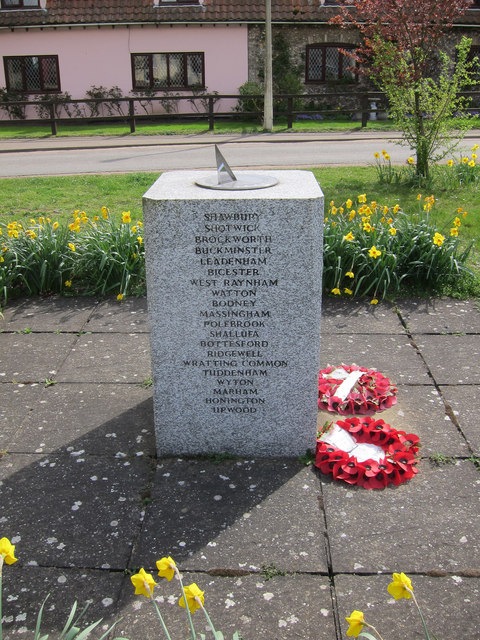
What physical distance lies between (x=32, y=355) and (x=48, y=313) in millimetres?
845

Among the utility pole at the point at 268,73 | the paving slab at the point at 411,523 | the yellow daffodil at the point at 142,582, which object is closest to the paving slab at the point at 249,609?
the paving slab at the point at 411,523

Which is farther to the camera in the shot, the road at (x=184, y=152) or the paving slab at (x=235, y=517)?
the road at (x=184, y=152)

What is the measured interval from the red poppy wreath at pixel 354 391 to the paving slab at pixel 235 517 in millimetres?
598

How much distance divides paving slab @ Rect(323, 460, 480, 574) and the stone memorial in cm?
49

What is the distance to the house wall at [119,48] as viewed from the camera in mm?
22922

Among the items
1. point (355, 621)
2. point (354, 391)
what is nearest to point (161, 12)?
point (354, 391)

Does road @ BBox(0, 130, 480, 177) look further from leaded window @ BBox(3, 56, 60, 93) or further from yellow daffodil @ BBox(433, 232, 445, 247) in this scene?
yellow daffodil @ BBox(433, 232, 445, 247)

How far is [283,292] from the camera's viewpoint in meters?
3.20

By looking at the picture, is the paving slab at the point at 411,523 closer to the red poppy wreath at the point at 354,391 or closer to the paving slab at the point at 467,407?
the paving slab at the point at 467,407

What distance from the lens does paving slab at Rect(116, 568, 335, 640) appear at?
241cm

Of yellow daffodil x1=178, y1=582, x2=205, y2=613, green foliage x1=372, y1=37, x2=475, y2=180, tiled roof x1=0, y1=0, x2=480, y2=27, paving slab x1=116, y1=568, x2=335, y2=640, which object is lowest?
paving slab x1=116, y1=568, x2=335, y2=640

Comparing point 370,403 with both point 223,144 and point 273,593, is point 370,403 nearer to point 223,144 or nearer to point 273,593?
point 273,593

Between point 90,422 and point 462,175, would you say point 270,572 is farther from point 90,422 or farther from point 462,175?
point 462,175

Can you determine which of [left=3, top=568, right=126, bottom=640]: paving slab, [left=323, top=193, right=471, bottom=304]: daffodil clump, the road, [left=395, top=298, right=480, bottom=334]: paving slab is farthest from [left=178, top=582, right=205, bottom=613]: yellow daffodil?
the road
